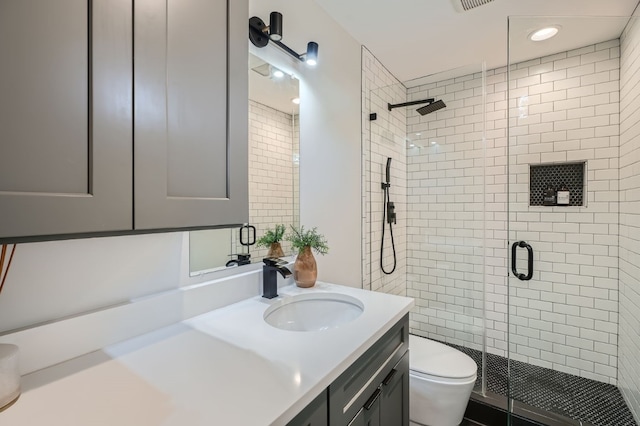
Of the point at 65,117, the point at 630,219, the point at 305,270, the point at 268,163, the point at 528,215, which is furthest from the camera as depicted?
the point at 528,215

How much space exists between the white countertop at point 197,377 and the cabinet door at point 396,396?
10.6 inches

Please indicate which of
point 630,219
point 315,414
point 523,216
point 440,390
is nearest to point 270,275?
point 315,414

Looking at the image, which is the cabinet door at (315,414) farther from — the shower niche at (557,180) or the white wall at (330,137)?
the shower niche at (557,180)

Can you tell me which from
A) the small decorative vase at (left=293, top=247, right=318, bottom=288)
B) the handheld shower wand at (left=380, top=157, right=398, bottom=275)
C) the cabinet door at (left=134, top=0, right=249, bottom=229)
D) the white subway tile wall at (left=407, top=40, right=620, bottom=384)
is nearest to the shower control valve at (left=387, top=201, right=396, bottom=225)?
the handheld shower wand at (left=380, top=157, right=398, bottom=275)

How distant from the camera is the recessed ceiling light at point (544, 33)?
6.64 ft

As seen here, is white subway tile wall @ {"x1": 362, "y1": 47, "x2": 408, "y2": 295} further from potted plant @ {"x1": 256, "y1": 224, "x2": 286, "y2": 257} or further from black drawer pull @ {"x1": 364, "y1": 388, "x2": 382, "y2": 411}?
black drawer pull @ {"x1": 364, "y1": 388, "x2": 382, "y2": 411}

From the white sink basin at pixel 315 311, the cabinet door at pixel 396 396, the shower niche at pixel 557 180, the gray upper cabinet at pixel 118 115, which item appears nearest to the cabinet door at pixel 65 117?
the gray upper cabinet at pixel 118 115

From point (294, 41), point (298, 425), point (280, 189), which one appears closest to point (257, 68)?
point (294, 41)

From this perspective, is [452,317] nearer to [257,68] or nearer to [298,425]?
[298,425]

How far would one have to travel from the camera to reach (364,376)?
1.01 metres

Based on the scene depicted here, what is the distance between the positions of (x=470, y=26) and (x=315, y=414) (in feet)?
7.95

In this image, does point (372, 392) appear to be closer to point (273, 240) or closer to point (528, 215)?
point (273, 240)

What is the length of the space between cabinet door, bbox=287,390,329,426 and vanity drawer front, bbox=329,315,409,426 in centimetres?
3

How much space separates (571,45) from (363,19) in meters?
1.63
